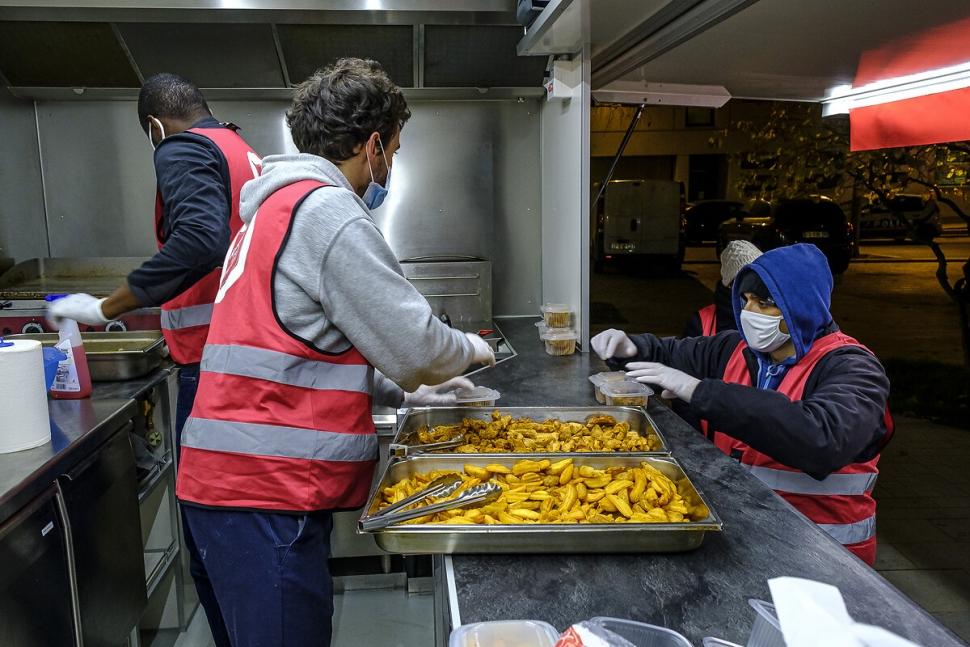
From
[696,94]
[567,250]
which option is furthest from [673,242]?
[567,250]

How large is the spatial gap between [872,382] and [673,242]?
40.8 feet

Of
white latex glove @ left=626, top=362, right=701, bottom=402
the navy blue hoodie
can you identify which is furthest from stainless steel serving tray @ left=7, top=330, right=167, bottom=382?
the navy blue hoodie

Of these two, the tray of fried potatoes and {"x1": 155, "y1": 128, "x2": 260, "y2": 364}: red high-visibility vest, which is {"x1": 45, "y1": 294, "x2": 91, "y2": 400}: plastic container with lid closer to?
{"x1": 155, "y1": 128, "x2": 260, "y2": 364}: red high-visibility vest

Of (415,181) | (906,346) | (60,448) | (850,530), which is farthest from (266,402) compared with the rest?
(906,346)

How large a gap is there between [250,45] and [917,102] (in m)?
3.17

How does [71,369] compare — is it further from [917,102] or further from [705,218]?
[705,218]

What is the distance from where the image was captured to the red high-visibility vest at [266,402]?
148 cm

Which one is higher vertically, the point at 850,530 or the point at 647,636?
the point at 647,636

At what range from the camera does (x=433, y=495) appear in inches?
56.5

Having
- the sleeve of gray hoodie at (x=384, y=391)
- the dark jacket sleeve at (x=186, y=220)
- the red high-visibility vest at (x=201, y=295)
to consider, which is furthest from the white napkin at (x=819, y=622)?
the red high-visibility vest at (x=201, y=295)

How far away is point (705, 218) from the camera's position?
18.5 m

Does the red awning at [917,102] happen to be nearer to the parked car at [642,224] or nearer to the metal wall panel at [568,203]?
the metal wall panel at [568,203]

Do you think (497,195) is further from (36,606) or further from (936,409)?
(936,409)

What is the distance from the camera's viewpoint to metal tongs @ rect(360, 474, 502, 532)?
1.28 m
